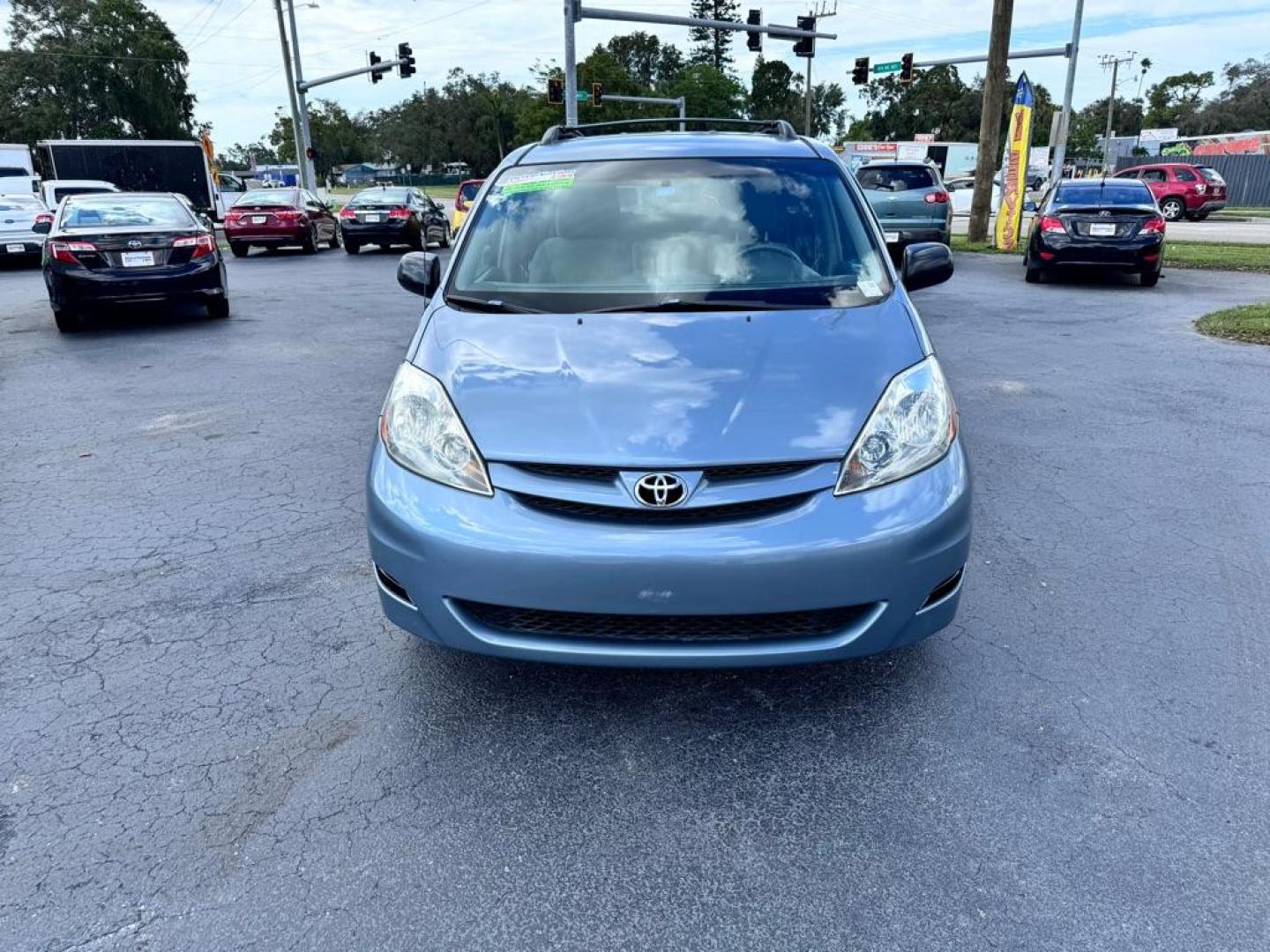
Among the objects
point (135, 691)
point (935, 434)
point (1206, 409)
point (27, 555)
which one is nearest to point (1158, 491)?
point (1206, 409)

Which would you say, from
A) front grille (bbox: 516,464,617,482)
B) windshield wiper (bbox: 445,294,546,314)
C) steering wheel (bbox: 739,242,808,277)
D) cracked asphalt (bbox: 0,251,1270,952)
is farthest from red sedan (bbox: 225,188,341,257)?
front grille (bbox: 516,464,617,482)

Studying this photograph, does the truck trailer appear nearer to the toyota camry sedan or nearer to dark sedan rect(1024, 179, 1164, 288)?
dark sedan rect(1024, 179, 1164, 288)

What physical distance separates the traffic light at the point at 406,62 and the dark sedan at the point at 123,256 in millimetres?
22313

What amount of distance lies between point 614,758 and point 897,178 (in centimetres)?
1664

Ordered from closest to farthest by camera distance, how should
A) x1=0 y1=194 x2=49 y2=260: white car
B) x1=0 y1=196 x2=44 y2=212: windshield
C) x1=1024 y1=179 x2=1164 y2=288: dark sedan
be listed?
1. x1=1024 y1=179 x2=1164 y2=288: dark sedan
2. x1=0 y1=194 x2=49 y2=260: white car
3. x1=0 y1=196 x2=44 y2=212: windshield

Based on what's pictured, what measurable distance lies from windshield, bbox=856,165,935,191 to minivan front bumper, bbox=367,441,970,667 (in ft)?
51.9

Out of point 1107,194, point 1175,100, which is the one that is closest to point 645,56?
point 1175,100

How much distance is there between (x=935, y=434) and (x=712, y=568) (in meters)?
0.89

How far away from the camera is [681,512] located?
242 centimetres

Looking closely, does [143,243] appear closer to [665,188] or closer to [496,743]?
[665,188]

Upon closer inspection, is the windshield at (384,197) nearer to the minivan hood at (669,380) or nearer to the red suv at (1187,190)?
the minivan hood at (669,380)

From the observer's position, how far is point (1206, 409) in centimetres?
643

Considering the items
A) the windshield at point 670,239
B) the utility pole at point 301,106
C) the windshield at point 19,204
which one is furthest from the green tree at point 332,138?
the windshield at point 670,239

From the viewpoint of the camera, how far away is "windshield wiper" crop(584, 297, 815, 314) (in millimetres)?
3186
